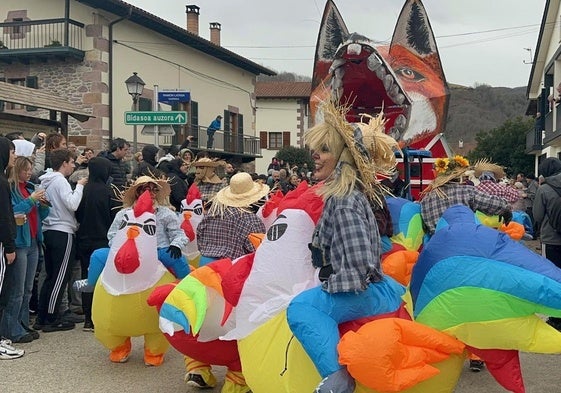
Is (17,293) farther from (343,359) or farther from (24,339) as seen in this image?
(343,359)

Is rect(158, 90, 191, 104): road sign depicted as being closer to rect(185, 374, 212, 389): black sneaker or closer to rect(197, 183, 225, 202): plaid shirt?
rect(197, 183, 225, 202): plaid shirt

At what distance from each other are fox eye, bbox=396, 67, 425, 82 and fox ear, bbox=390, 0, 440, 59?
12.3 inches

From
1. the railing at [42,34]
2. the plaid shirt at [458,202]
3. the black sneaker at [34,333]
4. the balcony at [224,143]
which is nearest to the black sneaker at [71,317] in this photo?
the black sneaker at [34,333]

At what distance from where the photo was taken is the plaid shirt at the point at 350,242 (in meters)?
3.01

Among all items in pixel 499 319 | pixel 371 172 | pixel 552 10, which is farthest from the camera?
pixel 552 10

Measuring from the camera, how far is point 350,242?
9.98ft

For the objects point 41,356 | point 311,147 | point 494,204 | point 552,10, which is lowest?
point 41,356

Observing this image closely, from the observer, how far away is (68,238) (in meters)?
7.10

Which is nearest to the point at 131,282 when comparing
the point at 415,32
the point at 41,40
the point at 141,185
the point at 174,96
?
the point at 141,185

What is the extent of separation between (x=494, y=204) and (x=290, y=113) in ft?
134

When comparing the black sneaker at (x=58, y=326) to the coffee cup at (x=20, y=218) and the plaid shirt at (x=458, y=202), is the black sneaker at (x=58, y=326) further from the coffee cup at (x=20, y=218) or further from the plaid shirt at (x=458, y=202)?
the plaid shirt at (x=458, y=202)

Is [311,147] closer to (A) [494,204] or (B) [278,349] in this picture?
(B) [278,349]

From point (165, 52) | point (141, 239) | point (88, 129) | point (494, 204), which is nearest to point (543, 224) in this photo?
point (494, 204)

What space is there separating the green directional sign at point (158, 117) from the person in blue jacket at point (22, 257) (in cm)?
538
